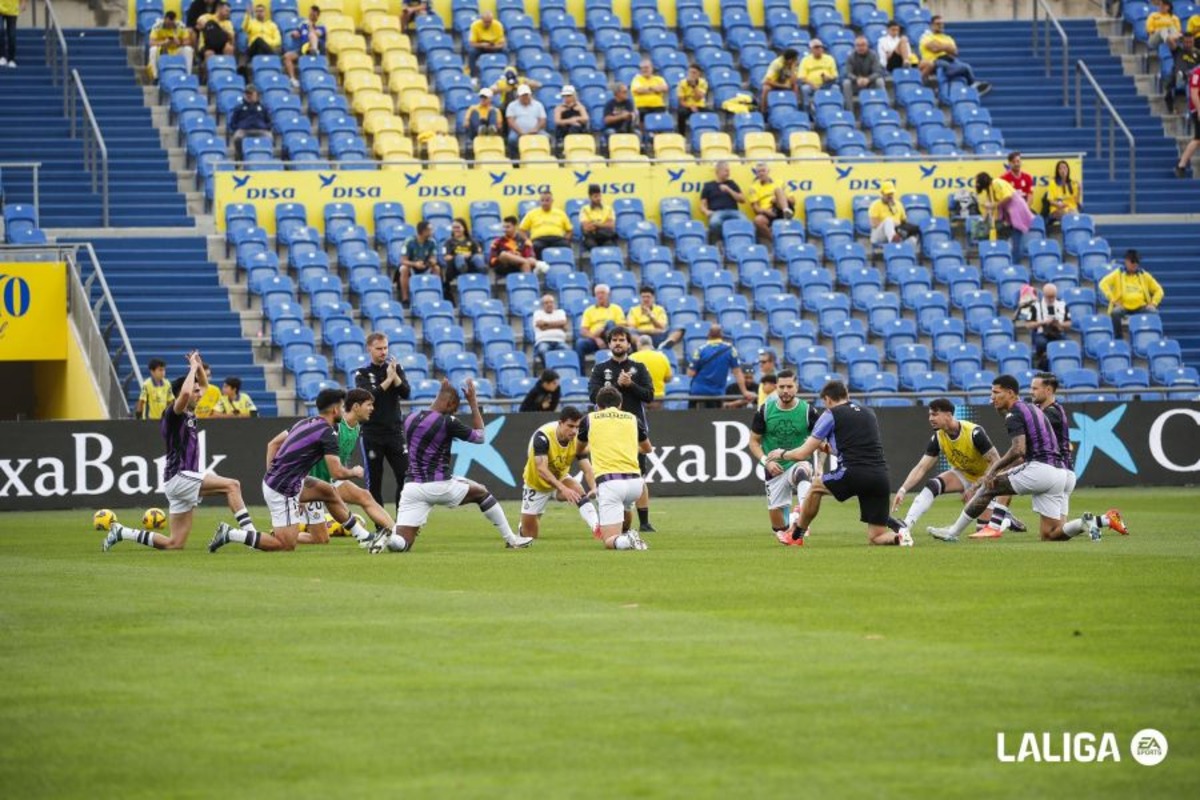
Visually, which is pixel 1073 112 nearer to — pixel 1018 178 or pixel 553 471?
pixel 1018 178

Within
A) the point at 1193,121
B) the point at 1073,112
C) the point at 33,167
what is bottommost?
the point at 33,167

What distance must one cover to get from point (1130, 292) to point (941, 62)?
25.9 ft

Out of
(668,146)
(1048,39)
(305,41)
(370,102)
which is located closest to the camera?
(370,102)

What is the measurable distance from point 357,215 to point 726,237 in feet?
21.3

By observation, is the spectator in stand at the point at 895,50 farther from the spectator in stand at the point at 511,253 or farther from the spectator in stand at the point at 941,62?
the spectator in stand at the point at 511,253

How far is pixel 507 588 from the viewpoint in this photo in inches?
609

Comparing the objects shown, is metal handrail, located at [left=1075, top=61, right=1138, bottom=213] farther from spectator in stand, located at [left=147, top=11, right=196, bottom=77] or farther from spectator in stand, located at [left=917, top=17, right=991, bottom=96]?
spectator in stand, located at [left=147, top=11, right=196, bottom=77]

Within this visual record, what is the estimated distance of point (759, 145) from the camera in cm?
3753

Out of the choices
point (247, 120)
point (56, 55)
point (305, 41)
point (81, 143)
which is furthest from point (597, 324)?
point (56, 55)

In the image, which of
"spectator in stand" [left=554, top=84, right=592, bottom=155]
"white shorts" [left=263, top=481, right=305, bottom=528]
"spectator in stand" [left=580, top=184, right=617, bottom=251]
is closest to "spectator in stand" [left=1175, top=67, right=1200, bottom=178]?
"spectator in stand" [left=554, top=84, right=592, bottom=155]

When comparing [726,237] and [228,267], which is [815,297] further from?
[228,267]

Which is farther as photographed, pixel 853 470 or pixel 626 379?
pixel 626 379

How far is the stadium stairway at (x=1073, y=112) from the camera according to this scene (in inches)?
1553

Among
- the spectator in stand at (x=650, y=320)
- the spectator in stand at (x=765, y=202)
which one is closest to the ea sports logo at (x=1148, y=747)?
the spectator in stand at (x=650, y=320)
